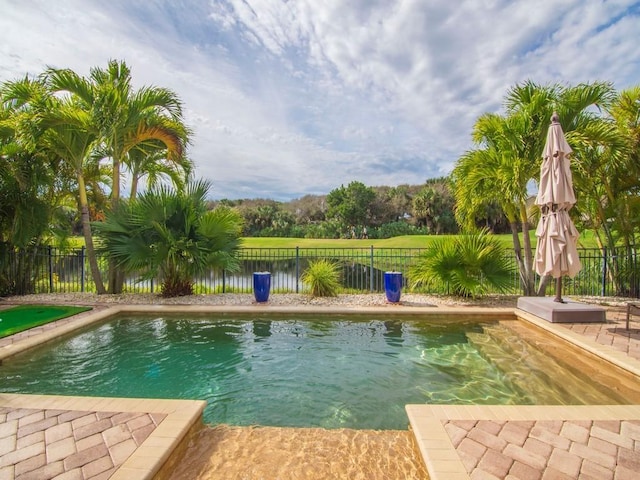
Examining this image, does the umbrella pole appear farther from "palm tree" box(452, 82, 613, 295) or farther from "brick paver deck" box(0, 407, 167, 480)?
"brick paver deck" box(0, 407, 167, 480)

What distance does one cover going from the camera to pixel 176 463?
244cm

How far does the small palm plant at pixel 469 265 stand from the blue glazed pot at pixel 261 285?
11.7 feet

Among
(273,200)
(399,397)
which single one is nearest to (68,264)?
(399,397)

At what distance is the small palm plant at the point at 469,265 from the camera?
7734 millimetres

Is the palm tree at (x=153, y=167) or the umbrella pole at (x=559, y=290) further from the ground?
the palm tree at (x=153, y=167)

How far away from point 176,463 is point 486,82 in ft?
33.2

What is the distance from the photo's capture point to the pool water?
3.61 meters

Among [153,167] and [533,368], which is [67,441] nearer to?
[533,368]

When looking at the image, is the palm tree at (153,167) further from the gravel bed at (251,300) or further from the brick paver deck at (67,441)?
the brick paver deck at (67,441)

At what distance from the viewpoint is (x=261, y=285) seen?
7.73 metres

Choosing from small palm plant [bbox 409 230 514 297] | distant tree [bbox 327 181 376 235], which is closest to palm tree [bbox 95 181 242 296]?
small palm plant [bbox 409 230 514 297]

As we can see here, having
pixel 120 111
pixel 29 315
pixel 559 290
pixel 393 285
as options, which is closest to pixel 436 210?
pixel 393 285

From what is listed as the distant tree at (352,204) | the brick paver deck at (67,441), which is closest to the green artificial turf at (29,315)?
the brick paver deck at (67,441)

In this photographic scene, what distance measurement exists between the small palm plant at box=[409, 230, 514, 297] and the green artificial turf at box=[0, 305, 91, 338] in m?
7.42
